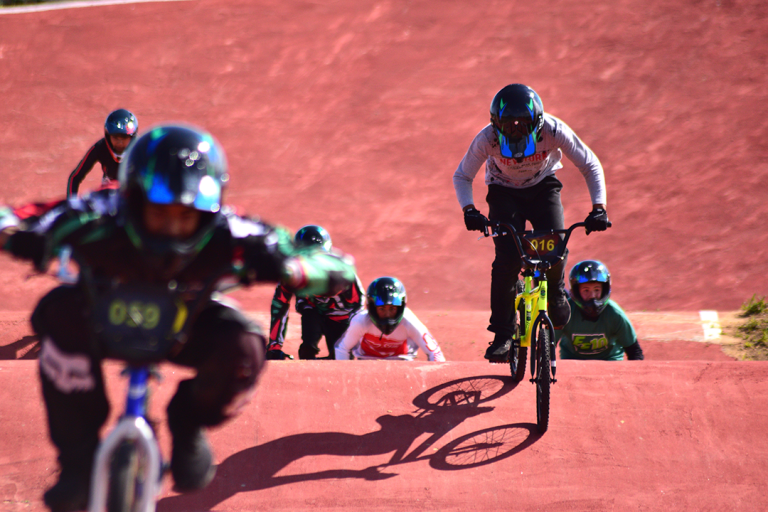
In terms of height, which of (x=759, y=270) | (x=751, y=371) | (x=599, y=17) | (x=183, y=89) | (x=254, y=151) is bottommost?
(x=751, y=371)

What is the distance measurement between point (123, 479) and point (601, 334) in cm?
550

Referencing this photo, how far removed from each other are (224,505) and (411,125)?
13266 millimetres

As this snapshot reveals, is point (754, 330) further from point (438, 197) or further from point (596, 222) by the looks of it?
point (438, 197)

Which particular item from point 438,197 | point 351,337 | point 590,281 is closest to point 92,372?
point 351,337

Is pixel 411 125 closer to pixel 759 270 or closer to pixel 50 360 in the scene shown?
pixel 759 270

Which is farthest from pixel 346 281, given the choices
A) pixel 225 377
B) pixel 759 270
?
pixel 759 270

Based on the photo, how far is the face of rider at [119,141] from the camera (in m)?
7.52

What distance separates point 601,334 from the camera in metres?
7.05

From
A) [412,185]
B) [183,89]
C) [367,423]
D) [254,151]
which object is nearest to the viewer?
[367,423]

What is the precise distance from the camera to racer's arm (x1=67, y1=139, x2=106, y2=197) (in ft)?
24.3

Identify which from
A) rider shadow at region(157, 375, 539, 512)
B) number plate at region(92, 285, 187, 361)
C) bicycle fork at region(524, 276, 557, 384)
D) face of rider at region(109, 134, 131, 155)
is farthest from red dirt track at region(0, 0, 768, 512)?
face of rider at region(109, 134, 131, 155)

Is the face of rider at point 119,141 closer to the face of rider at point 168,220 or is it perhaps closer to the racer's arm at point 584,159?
the racer's arm at point 584,159

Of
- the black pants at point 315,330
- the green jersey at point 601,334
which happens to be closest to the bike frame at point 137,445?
the green jersey at point 601,334

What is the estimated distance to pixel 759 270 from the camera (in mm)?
11875
